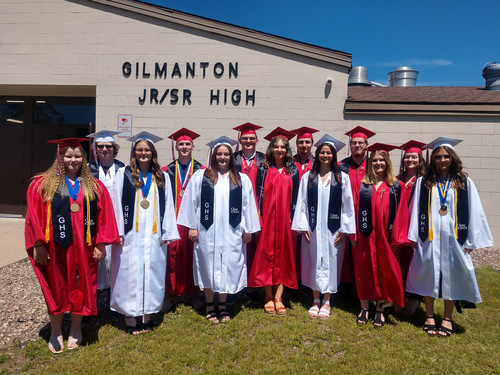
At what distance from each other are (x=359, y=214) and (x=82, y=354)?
10.3 ft

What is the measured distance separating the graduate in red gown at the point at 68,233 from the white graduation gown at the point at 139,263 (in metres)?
0.20

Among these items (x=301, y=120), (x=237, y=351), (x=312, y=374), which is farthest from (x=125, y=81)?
(x=312, y=374)

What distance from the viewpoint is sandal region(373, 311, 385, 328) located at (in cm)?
381

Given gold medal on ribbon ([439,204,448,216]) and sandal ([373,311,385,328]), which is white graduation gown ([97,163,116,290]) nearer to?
sandal ([373,311,385,328])

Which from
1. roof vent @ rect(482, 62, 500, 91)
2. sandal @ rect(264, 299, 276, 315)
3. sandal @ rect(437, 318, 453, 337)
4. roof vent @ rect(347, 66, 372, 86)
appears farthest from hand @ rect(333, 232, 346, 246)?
roof vent @ rect(347, 66, 372, 86)

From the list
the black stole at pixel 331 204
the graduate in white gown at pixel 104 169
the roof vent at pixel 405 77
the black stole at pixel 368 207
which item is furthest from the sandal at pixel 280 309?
the roof vent at pixel 405 77

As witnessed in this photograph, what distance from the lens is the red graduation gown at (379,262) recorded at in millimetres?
3756

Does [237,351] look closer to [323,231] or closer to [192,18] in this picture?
[323,231]

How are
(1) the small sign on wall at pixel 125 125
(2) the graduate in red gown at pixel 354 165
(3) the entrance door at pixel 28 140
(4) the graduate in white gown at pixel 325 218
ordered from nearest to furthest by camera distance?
(4) the graduate in white gown at pixel 325 218 → (2) the graduate in red gown at pixel 354 165 → (1) the small sign on wall at pixel 125 125 → (3) the entrance door at pixel 28 140

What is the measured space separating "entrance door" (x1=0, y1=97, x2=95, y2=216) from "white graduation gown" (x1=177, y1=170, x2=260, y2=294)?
6.54m

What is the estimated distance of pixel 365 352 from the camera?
334 centimetres

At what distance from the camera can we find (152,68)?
24.7 feet

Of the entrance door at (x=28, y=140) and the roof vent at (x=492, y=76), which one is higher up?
the roof vent at (x=492, y=76)

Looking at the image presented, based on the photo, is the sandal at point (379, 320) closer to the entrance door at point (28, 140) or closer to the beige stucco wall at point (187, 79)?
the beige stucco wall at point (187, 79)
